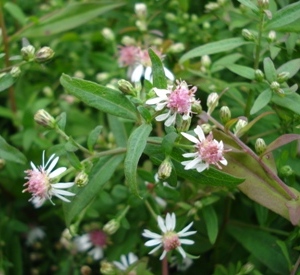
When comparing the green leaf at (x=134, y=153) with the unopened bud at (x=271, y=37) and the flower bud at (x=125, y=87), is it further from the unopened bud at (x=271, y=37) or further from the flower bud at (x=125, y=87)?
the unopened bud at (x=271, y=37)

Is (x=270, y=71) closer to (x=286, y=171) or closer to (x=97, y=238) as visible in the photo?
(x=286, y=171)

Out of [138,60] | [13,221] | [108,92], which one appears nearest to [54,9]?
[138,60]

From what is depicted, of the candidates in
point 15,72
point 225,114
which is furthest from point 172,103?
point 15,72

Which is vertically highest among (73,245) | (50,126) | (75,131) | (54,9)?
(50,126)

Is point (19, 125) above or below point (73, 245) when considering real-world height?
above

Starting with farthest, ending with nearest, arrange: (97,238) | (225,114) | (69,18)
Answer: (69,18) → (97,238) → (225,114)

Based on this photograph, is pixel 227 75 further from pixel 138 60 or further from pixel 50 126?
pixel 50 126

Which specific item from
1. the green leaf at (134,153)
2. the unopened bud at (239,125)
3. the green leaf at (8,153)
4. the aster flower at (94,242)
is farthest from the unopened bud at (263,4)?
the aster flower at (94,242)
